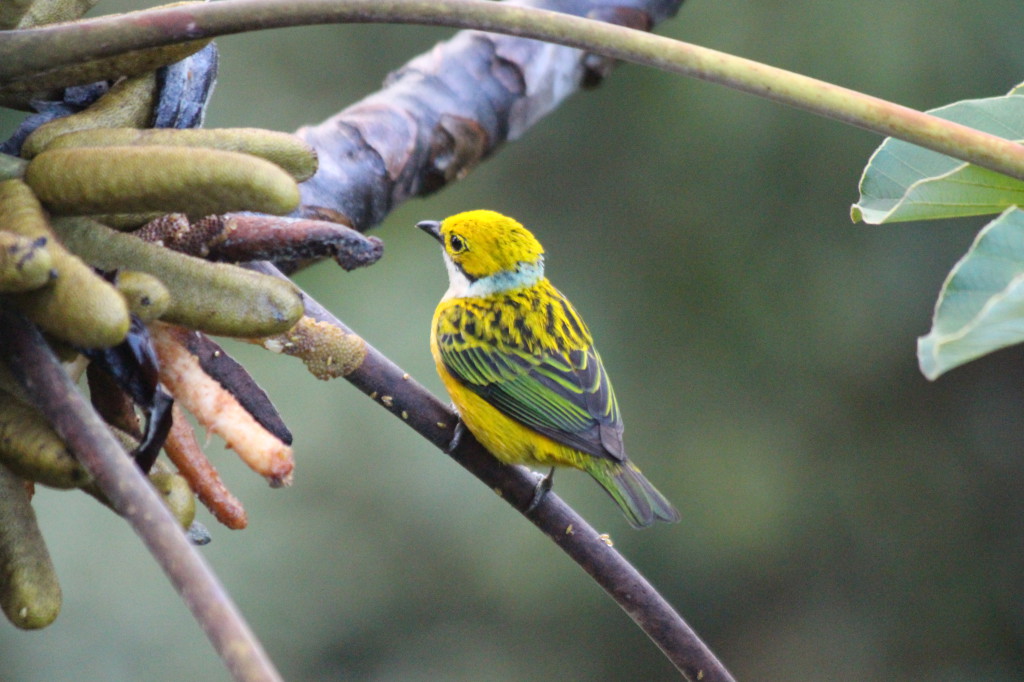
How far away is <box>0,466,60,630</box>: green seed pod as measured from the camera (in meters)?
1.12

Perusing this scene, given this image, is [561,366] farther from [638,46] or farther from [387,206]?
[638,46]

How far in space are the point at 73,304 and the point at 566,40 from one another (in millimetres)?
569

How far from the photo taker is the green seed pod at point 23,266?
964 millimetres

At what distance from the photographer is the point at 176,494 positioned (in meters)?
1.22

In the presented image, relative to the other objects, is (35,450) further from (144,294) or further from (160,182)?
(160,182)

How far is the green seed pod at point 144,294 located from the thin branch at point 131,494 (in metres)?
0.09

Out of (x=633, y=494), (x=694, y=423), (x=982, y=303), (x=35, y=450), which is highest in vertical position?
(x=982, y=303)

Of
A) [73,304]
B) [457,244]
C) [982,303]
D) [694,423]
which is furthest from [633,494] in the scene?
[73,304]

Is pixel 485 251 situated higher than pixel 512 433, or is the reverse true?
pixel 485 251

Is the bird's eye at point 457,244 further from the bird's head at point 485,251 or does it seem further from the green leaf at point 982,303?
the green leaf at point 982,303

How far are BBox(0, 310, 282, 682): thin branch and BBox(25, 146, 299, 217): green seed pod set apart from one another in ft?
0.49

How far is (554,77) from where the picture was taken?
2.75m

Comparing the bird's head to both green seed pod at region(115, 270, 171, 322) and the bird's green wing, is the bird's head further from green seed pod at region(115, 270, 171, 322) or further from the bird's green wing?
green seed pod at region(115, 270, 171, 322)

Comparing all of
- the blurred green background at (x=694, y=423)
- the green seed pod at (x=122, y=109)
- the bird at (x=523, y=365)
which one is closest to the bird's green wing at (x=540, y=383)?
the bird at (x=523, y=365)
